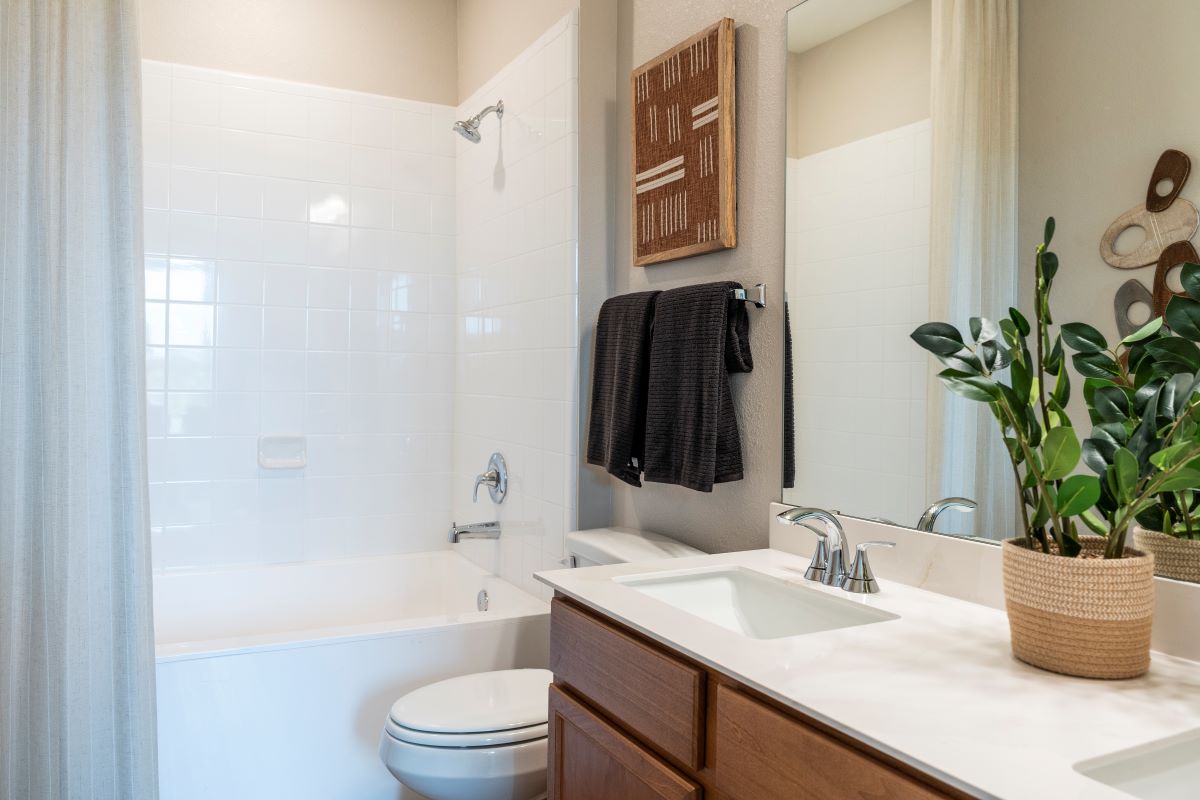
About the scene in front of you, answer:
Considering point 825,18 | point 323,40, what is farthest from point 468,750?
point 323,40

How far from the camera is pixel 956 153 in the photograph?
1330 millimetres

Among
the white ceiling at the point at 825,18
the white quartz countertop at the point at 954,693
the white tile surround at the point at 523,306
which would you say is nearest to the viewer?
the white quartz countertop at the point at 954,693

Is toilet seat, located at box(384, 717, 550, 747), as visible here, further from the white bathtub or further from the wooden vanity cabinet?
the white bathtub

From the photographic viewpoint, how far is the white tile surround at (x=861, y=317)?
142cm

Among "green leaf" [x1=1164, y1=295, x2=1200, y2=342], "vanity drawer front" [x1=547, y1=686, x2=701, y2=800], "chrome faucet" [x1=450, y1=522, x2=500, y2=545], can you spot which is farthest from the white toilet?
"green leaf" [x1=1164, y1=295, x2=1200, y2=342]

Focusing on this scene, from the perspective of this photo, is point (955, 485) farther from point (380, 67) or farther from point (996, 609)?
point (380, 67)

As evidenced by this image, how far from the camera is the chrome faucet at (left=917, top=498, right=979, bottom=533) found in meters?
1.32

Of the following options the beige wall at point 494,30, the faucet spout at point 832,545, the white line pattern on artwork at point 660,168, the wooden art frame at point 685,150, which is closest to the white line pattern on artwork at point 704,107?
the wooden art frame at point 685,150

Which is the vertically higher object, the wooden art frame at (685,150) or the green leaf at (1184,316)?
the wooden art frame at (685,150)

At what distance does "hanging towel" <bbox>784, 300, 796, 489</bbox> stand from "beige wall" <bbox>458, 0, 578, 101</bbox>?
1225 millimetres

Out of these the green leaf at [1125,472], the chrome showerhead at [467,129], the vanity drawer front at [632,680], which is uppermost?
the chrome showerhead at [467,129]

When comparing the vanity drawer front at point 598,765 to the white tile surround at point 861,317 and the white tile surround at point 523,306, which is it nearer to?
the white tile surround at point 861,317

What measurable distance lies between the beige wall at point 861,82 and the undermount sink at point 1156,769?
0.98m

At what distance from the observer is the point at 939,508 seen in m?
1.37
